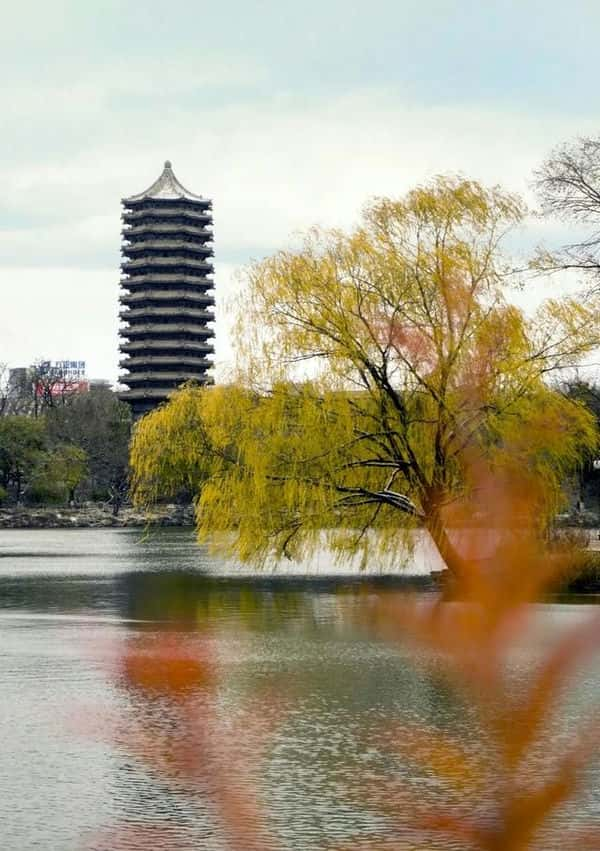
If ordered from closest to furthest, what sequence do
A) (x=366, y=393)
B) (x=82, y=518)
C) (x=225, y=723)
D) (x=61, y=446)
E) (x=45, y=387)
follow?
(x=225, y=723) < (x=366, y=393) < (x=61, y=446) < (x=82, y=518) < (x=45, y=387)

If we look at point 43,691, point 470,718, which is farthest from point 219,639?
point 470,718

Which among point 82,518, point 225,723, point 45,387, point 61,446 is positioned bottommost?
point 225,723

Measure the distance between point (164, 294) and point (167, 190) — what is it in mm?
9927

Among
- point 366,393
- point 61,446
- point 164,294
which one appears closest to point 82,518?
point 61,446

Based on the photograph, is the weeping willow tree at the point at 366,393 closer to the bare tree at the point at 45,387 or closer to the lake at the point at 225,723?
the lake at the point at 225,723

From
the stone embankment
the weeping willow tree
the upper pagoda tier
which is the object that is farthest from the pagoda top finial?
the weeping willow tree

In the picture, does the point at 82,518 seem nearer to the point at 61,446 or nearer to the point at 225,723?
the point at 61,446

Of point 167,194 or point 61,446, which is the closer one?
point 61,446

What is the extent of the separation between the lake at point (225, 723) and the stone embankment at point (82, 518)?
69.7m

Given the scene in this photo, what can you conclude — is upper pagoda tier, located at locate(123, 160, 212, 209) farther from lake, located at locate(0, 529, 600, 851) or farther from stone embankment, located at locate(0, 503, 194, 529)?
lake, located at locate(0, 529, 600, 851)

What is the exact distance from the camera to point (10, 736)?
10.6 meters

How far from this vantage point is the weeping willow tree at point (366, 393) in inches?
1128

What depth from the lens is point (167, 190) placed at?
405 feet

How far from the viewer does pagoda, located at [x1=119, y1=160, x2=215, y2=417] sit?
120m
